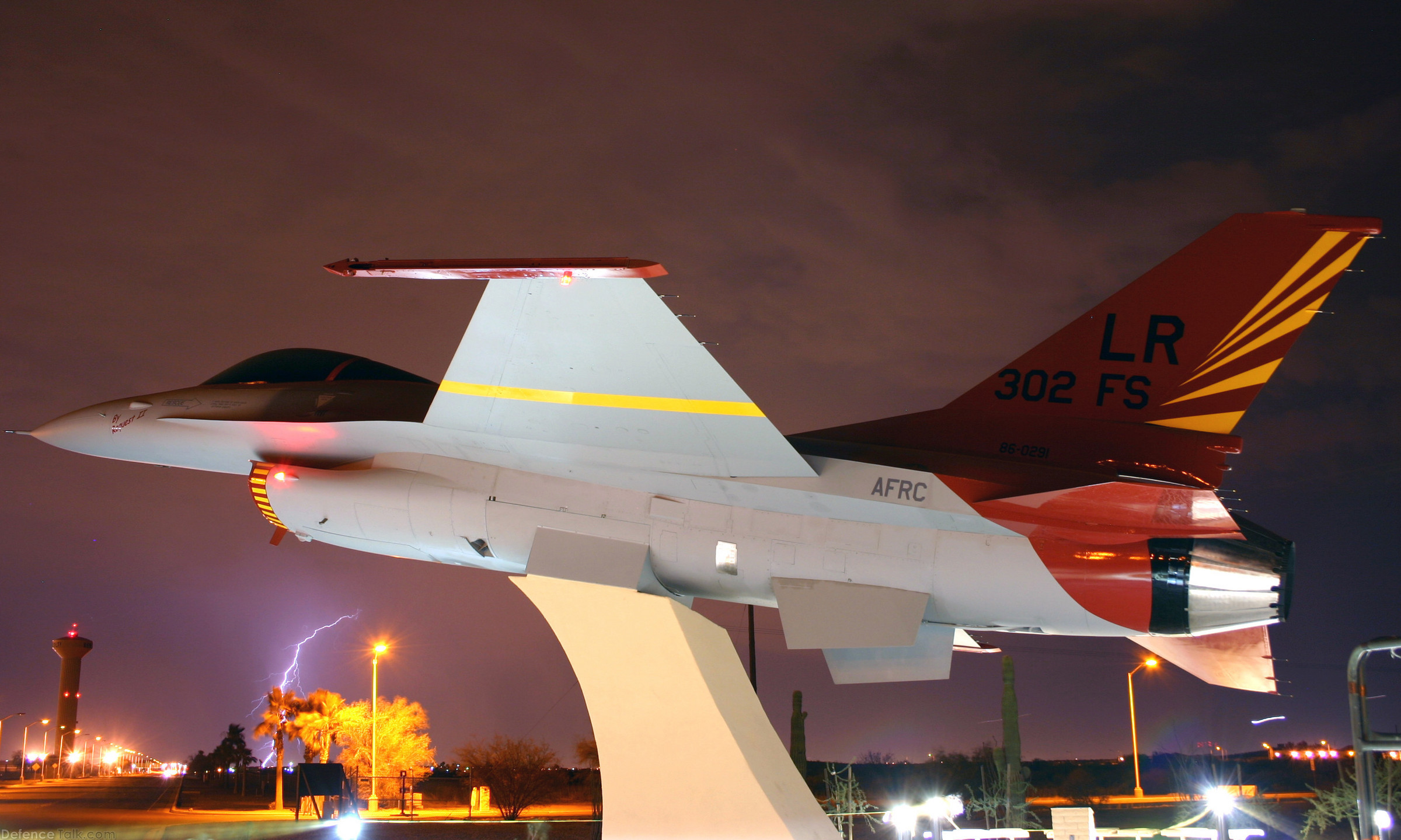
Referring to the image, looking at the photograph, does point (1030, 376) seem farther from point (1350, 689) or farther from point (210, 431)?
point (210, 431)

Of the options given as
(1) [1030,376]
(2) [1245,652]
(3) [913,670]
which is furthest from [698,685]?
(2) [1245,652]

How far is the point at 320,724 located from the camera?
29797mm

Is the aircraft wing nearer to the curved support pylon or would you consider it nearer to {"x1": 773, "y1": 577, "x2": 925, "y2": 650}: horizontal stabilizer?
{"x1": 773, "y1": 577, "x2": 925, "y2": 650}: horizontal stabilizer

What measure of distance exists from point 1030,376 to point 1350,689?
254 inches

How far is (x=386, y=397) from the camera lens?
376 inches

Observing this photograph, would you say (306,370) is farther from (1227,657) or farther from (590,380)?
(1227,657)

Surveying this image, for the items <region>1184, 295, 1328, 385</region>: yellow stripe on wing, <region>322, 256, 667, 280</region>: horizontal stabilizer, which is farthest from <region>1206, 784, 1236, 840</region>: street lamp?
<region>322, 256, 667, 280</region>: horizontal stabilizer

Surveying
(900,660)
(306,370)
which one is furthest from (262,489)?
(900,660)

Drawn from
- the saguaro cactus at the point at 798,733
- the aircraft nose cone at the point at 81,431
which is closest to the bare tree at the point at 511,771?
the saguaro cactus at the point at 798,733

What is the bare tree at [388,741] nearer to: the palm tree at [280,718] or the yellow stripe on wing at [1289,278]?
the palm tree at [280,718]

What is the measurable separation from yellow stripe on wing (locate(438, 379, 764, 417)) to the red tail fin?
9.76 ft

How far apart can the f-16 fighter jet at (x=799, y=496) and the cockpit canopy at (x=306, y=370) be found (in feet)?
3.20

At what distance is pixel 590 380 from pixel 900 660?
11.7 ft

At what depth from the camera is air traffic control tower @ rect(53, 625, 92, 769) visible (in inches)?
2452
